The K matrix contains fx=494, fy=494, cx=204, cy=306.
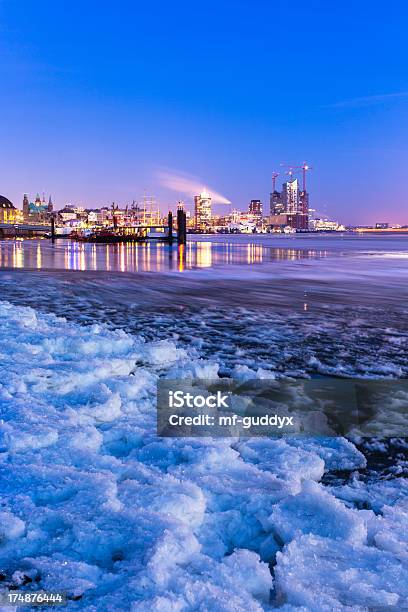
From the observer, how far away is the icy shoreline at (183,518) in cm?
253

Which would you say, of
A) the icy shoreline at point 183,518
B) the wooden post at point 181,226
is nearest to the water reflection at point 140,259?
the wooden post at point 181,226

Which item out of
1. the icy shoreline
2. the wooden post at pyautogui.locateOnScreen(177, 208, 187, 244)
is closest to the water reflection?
the wooden post at pyautogui.locateOnScreen(177, 208, 187, 244)

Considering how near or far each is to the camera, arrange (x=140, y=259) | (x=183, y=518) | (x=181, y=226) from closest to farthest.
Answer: (x=183, y=518)
(x=140, y=259)
(x=181, y=226)

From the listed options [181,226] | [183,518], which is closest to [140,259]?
[181,226]

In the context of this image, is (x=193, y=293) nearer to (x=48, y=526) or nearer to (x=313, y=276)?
(x=313, y=276)

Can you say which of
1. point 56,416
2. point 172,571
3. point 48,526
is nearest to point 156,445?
point 56,416

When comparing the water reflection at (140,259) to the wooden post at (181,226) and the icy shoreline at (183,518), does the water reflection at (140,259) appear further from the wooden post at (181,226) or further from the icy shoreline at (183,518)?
the icy shoreline at (183,518)

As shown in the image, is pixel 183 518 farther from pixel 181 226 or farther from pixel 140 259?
pixel 181 226

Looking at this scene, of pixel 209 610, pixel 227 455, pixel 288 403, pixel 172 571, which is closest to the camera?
pixel 209 610

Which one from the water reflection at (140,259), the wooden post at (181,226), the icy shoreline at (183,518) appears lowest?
the icy shoreline at (183,518)

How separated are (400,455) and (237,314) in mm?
7931

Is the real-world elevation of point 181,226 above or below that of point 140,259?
above

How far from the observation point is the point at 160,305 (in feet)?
45.3

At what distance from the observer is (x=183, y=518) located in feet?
10.3
